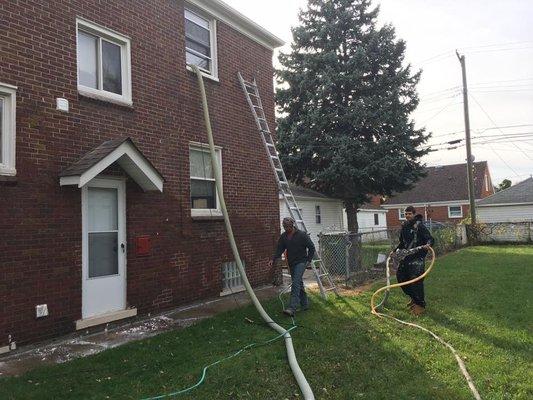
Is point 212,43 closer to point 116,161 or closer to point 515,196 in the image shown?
point 116,161

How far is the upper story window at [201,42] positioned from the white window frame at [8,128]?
4136mm

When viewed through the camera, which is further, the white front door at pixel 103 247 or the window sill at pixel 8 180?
the white front door at pixel 103 247

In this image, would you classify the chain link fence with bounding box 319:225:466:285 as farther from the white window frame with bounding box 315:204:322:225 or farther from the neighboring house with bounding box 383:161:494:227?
the neighboring house with bounding box 383:161:494:227

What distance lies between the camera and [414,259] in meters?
8.30

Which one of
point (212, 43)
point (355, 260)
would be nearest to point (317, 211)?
point (355, 260)

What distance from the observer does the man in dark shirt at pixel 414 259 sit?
26.8 ft

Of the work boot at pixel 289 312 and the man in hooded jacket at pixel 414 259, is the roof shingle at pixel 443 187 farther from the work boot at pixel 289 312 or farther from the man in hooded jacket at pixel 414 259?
the work boot at pixel 289 312

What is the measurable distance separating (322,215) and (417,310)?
15.1 m

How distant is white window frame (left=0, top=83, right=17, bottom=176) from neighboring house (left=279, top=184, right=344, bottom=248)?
14925 mm

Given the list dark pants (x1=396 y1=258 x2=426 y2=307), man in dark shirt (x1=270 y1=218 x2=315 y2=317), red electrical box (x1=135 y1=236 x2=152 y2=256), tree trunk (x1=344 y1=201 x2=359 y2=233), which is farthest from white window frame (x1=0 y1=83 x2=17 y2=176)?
tree trunk (x1=344 y1=201 x2=359 y2=233)

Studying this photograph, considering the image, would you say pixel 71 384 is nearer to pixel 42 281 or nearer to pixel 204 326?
pixel 42 281

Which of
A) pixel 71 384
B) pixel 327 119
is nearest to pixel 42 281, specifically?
pixel 71 384

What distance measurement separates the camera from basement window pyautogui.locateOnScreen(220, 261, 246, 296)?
10.4 m

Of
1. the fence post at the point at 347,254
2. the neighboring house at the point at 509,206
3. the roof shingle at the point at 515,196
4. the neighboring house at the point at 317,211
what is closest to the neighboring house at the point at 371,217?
the neighboring house at the point at 509,206
